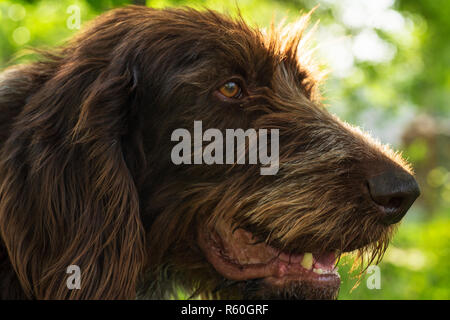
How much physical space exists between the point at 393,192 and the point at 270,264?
2.38 ft

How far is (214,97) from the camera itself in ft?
9.65

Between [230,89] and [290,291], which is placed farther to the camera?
[230,89]

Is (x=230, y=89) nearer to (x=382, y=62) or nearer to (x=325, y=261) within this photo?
(x=325, y=261)

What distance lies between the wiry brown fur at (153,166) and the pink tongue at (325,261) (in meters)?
0.14

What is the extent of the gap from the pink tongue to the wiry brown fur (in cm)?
14

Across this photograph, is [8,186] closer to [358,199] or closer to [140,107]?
[140,107]

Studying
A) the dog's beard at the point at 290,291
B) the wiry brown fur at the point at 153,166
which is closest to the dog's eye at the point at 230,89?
the wiry brown fur at the point at 153,166

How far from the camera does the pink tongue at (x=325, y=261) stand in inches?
115

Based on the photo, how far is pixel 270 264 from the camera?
294 centimetres

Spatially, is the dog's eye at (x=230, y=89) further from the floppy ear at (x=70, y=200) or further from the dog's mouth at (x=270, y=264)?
the dog's mouth at (x=270, y=264)

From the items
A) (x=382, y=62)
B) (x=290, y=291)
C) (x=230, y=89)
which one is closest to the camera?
(x=290, y=291)

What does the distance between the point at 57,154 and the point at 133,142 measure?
0.39m

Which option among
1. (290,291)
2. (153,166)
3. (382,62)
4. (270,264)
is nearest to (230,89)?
(153,166)
